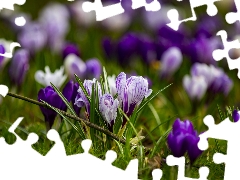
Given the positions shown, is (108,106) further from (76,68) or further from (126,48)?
(126,48)

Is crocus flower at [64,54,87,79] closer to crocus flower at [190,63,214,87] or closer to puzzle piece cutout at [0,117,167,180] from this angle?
crocus flower at [190,63,214,87]

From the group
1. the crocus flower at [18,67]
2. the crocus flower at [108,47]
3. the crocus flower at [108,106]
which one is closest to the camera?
the crocus flower at [108,106]

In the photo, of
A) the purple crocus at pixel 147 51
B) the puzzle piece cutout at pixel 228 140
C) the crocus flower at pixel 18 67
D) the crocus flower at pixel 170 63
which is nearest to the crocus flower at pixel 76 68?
the crocus flower at pixel 18 67

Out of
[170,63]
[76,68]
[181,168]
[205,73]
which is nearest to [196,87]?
[205,73]

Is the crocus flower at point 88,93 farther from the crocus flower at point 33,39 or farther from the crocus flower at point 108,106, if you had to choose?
the crocus flower at point 33,39

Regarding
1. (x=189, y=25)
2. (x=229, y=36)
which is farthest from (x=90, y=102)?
(x=189, y=25)

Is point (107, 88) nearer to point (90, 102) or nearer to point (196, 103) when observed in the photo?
point (90, 102)
